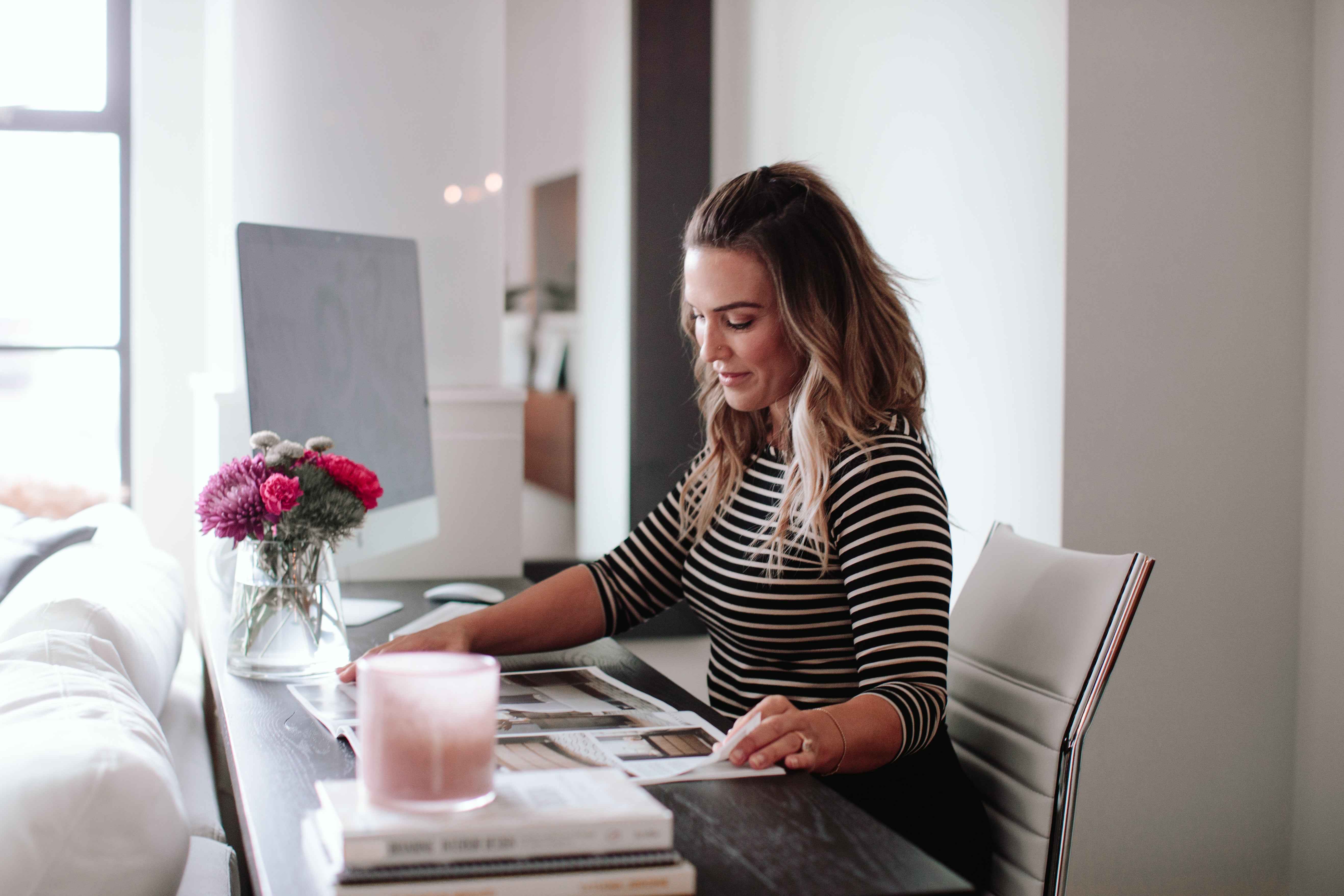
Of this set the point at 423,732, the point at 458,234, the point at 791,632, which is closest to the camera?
the point at 423,732

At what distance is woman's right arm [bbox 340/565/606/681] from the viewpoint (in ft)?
4.33

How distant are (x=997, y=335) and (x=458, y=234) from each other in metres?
1.25

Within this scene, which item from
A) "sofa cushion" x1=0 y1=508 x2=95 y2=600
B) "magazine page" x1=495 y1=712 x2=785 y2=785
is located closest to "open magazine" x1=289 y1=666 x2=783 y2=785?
"magazine page" x1=495 y1=712 x2=785 y2=785

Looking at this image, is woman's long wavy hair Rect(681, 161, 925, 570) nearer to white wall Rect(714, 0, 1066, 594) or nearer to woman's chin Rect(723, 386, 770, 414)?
woman's chin Rect(723, 386, 770, 414)

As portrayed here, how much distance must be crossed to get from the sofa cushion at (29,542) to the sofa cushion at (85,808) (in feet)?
3.98

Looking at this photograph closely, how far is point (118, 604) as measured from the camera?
1.43 metres

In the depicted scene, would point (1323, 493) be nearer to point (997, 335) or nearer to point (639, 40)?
point (997, 335)

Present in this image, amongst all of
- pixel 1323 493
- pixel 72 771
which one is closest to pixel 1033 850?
pixel 72 771

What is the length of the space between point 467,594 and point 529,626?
530 millimetres

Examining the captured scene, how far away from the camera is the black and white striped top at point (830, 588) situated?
45.3 inches

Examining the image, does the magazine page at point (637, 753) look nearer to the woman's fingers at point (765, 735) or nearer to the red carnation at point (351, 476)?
the woman's fingers at point (765, 735)

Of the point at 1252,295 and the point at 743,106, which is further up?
the point at 743,106

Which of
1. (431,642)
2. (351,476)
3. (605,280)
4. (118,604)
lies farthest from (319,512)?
(605,280)

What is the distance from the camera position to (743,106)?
3.20 metres
